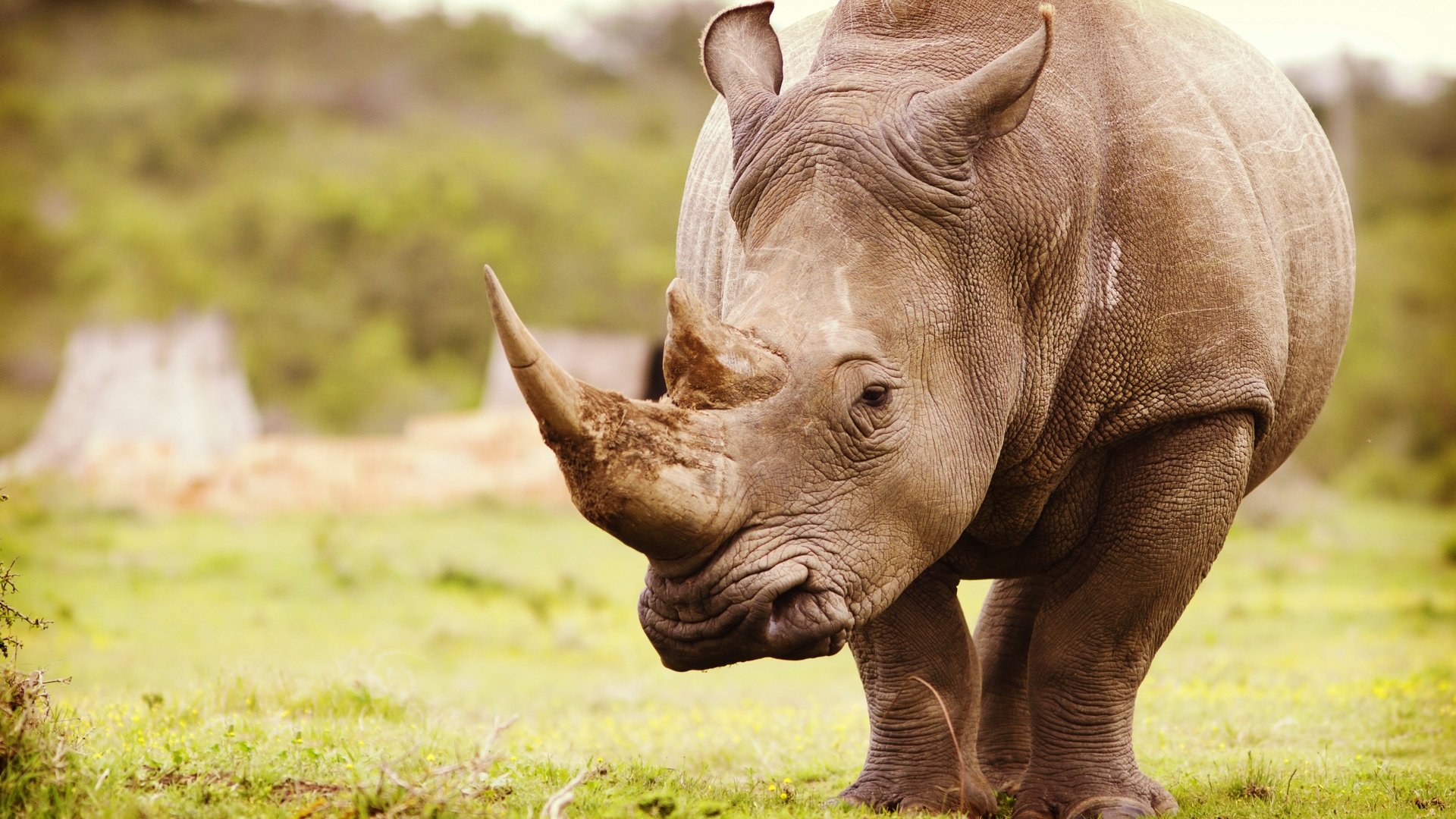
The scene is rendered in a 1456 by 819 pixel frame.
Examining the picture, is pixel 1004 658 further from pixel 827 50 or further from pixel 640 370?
pixel 640 370

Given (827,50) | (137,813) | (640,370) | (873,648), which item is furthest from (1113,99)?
(640,370)

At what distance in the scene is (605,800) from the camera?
15.2 feet

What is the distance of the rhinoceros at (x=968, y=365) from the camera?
13.7 feet

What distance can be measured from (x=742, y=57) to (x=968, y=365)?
4.14ft

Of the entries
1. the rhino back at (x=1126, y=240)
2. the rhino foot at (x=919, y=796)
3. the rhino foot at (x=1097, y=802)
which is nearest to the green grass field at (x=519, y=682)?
the rhino foot at (x=1097, y=802)

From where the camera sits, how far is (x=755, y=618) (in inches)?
163

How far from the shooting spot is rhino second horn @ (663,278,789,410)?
13.6 feet

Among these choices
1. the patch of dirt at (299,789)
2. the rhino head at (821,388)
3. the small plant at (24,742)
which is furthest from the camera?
the patch of dirt at (299,789)

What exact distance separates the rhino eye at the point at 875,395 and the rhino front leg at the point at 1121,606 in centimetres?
118

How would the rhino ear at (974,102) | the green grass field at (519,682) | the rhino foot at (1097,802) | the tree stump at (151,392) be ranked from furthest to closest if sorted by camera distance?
the tree stump at (151,392) → the rhino foot at (1097,802) → the green grass field at (519,682) → the rhino ear at (974,102)

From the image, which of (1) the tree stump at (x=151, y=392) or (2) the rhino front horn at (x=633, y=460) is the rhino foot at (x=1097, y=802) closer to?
(2) the rhino front horn at (x=633, y=460)

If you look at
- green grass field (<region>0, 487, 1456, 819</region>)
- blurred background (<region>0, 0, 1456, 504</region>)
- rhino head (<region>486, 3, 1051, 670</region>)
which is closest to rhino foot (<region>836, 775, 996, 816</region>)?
green grass field (<region>0, 487, 1456, 819</region>)

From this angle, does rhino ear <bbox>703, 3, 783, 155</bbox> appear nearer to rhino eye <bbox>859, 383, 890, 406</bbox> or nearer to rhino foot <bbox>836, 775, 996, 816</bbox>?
rhino eye <bbox>859, 383, 890, 406</bbox>

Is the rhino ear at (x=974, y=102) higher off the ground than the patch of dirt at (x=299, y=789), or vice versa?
the rhino ear at (x=974, y=102)
